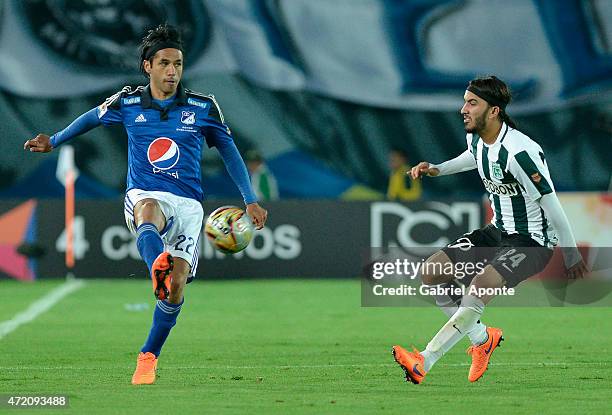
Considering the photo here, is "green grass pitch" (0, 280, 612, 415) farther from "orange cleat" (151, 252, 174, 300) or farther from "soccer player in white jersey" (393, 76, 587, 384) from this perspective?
"orange cleat" (151, 252, 174, 300)

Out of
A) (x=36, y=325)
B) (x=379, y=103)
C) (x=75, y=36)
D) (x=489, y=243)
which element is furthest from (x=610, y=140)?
(x=489, y=243)

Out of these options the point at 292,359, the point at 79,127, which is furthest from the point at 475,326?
the point at 79,127

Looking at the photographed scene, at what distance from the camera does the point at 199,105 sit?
937 centimetres

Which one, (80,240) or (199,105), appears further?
(80,240)

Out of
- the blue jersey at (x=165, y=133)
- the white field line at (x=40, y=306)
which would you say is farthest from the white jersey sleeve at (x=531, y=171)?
the white field line at (x=40, y=306)

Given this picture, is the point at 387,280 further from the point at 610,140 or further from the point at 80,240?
the point at 610,140

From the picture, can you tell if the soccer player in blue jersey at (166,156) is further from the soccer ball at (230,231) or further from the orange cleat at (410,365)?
the orange cleat at (410,365)

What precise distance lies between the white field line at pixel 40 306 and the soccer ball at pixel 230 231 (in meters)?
3.41

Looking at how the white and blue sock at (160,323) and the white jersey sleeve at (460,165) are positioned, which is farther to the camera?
the white jersey sleeve at (460,165)

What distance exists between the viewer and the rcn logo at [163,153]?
30.3ft

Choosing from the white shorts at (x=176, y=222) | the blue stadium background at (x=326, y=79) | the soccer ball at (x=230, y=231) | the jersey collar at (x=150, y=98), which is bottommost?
the blue stadium background at (x=326, y=79)

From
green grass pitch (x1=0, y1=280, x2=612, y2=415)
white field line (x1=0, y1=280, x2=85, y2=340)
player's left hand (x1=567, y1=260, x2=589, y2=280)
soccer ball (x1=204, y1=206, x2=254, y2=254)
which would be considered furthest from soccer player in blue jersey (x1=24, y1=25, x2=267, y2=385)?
white field line (x1=0, y1=280, x2=85, y2=340)

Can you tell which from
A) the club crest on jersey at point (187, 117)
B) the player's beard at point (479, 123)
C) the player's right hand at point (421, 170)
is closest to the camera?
the player's beard at point (479, 123)

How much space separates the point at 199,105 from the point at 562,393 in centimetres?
297
